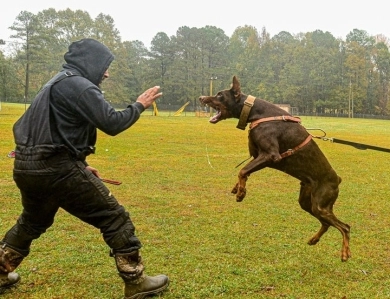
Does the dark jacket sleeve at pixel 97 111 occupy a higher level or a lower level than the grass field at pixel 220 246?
higher

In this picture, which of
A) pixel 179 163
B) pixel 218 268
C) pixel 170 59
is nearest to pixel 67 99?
pixel 218 268

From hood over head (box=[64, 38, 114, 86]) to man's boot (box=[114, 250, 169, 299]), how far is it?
1524 millimetres

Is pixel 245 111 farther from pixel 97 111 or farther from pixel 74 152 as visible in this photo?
pixel 74 152

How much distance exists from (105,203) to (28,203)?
660 millimetres

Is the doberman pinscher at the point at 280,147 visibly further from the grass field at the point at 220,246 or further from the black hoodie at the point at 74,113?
the black hoodie at the point at 74,113

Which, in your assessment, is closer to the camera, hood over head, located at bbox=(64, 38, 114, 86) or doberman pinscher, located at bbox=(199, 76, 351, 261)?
hood over head, located at bbox=(64, 38, 114, 86)

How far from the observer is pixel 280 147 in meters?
4.48

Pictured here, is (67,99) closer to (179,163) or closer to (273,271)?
(273,271)

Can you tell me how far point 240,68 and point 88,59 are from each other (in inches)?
3548

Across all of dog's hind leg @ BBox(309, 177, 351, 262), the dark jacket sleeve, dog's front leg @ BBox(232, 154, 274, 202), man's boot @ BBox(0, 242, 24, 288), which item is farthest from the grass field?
the dark jacket sleeve

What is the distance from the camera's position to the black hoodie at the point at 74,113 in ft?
11.3

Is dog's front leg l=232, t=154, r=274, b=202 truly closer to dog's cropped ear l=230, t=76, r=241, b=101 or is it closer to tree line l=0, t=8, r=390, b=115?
dog's cropped ear l=230, t=76, r=241, b=101

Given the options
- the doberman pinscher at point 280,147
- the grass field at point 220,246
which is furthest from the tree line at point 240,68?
the doberman pinscher at point 280,147

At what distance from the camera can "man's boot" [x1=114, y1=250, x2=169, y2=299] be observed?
151 inches
